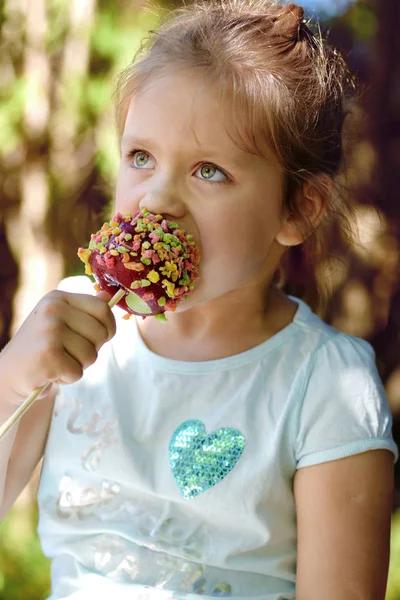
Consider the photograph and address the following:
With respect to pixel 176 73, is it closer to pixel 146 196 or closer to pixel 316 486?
pixel 146 196

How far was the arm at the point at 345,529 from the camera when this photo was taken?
149 cm

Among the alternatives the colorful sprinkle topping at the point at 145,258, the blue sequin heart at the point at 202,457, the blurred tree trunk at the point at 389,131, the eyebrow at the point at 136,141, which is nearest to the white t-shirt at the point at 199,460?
the blue sequin heart at the point at 202,457

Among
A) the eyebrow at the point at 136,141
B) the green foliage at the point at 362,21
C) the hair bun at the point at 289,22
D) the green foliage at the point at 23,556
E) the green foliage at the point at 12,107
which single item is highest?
the green foliage at the point at 362,21

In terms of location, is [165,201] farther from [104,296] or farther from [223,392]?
[223,392]

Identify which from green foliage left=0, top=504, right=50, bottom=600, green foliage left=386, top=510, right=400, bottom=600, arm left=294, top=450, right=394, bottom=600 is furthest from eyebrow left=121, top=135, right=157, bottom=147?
green foliage left=386, top=510, right=400, bottom=600

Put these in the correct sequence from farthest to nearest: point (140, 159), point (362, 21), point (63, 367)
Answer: point (362, 21) < point (140, 159) < point (63, 367)

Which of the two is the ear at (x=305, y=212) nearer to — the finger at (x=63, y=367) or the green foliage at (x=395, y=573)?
the finger at (x=63, y=367)

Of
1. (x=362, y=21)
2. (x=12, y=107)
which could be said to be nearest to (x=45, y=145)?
(x=12, y=107)

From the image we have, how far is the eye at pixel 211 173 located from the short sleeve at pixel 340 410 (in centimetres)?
42

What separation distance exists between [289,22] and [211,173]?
364 mm

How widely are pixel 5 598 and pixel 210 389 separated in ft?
4.20

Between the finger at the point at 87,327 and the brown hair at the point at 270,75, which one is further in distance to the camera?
the brown hair at the point at 270,75

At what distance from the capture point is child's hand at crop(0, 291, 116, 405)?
134cm

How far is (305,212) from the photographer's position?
1692mm
